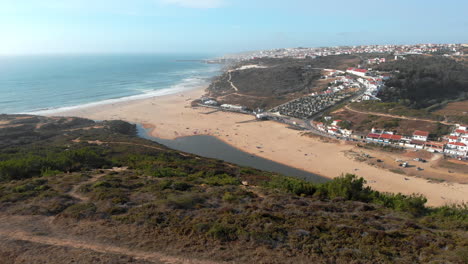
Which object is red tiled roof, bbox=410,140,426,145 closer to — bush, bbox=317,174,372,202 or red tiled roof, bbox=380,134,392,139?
red tiled roof, bbox=380,134,392,139

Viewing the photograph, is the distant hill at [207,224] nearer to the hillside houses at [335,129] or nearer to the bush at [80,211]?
the bush at [80,211]

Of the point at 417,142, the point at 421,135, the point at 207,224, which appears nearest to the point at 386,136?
the point at 417,142

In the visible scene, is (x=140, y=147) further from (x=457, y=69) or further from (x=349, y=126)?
(x=457, y=69)

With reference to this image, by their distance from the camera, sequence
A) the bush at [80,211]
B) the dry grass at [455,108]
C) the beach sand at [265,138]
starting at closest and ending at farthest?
the bush at [80,211] → the beach sand at [265,138] → the dry grass at [455,108]

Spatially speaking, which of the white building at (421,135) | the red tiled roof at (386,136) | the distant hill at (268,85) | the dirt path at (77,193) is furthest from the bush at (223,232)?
the distant hill at (268,85)

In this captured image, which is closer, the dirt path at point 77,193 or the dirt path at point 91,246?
the dirt path at point 91,246

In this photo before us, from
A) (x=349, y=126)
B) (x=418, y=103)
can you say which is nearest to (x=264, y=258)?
(x=349, y=126)
